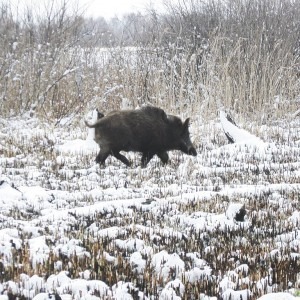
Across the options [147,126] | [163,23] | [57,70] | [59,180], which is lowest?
[59,180]

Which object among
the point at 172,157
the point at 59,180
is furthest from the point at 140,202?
the point at 172,157

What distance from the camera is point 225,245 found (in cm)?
456

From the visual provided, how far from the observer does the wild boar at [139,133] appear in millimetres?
8875

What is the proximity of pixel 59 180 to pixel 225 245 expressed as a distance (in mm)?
3935

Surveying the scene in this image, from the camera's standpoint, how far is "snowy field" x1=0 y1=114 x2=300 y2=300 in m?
3.56

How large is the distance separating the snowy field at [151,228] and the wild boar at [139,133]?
25 centimetres

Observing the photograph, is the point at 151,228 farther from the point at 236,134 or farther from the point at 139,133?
the point at 236,134

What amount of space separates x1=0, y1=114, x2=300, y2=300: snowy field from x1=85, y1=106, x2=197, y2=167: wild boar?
25cm

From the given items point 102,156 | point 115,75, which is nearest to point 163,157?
point 102,156

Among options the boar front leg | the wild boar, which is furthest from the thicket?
the boar front leg

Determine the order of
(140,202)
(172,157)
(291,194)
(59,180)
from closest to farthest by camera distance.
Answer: (140,202), (291,194), (59,180), (172,157)

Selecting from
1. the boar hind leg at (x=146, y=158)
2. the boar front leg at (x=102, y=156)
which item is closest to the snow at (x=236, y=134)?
the boar hind leg at (x=146, y=158)

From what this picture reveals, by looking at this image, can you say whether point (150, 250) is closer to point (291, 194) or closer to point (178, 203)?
point (178, 203)

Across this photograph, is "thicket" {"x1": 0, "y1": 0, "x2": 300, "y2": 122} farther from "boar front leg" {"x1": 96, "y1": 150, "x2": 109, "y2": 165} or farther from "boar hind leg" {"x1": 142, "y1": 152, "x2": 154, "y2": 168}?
"boar front leg" {"x1": 96, "y1": 150, "x2": 109, "y2": 165}
